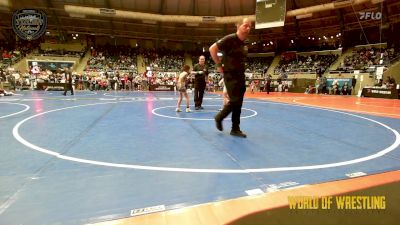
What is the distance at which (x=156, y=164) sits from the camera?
9.89 ft

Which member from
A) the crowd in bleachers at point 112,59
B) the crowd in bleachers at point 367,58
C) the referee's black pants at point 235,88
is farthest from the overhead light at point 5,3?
the crowd in bleachers at point 367,58

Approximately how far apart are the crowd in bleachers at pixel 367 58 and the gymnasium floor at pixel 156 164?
21.2 m

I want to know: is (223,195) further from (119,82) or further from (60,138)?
(119,82)

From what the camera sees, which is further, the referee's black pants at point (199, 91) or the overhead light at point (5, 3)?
the overhead light at point (5, 3)

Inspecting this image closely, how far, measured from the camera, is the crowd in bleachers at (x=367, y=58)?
73.9 ft

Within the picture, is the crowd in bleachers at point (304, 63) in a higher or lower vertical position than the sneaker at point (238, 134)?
higher

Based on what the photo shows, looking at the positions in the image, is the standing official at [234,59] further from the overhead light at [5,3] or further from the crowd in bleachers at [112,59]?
the overhead light at [5,3]

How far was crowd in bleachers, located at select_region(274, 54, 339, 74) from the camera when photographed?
29197 mm

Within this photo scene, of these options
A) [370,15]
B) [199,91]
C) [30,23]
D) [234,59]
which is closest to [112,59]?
[30,23]

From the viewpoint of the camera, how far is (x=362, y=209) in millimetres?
1916

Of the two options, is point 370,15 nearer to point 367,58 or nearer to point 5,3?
point 367,58

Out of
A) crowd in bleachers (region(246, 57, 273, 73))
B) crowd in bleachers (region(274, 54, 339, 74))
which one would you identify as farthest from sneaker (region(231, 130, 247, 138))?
crowd in bleachers (region(246, 57, 273, 73))

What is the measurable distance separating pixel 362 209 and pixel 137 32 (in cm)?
3476

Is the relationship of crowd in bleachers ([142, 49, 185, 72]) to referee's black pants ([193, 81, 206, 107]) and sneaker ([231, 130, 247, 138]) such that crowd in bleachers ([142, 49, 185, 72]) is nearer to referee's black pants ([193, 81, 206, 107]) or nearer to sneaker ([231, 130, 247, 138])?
referee's black pants ([193, 81, 206, 107])
